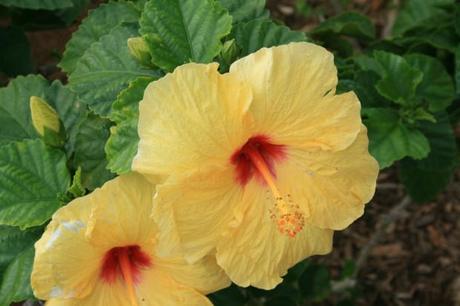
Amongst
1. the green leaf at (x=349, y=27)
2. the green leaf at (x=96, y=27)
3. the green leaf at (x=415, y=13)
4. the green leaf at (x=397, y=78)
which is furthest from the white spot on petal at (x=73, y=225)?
the green leaf at (x=415, y=13)

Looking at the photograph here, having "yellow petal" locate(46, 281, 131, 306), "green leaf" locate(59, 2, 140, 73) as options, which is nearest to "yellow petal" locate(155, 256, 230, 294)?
"yellow petal" locate(46, 281, 131, 306)

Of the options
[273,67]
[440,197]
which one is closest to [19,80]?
[273,67]

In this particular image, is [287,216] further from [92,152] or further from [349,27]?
[349,27]

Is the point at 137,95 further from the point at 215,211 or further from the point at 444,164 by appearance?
the point at 444,164

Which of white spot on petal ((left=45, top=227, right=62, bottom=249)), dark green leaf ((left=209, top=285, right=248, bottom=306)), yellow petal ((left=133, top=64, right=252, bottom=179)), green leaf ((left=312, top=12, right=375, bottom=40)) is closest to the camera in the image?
yellow petal ((left=133, top=64, right=252, bottom=179))

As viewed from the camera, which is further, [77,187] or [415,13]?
[415,13]

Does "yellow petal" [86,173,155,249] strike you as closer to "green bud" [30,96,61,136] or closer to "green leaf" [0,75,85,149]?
"green bud" [30,96,61,136]

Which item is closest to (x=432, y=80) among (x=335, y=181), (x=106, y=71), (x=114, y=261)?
(x=335, y=181)
